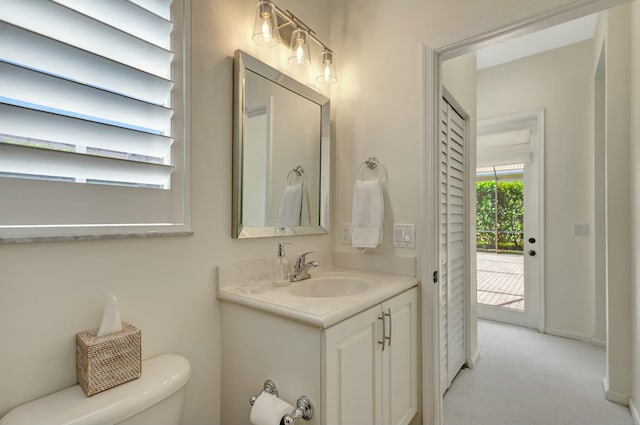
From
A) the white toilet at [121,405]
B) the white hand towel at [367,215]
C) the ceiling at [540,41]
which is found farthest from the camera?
the ceiling at [540,41]

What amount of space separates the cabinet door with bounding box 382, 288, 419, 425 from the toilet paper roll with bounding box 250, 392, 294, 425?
1.50 ft

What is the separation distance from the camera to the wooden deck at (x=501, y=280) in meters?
3.34

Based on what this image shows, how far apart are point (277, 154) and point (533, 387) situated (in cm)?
229

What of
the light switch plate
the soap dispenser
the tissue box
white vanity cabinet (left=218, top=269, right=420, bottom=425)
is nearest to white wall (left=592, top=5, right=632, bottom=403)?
the light switch plate

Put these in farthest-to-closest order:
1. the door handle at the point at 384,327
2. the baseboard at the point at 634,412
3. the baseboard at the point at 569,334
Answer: the baseboard at the point at 569,334 → the baseboard at the point at 634,412 → the door handle at the point at 384,327

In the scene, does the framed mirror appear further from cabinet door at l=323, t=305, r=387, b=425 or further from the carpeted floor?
the carpeted floor

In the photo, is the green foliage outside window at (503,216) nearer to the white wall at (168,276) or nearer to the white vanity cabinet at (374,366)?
the white vanity cabinet at (374,366)

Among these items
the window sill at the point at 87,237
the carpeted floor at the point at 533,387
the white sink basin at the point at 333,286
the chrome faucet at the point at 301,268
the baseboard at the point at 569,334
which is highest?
the window sill at the point at 87,237

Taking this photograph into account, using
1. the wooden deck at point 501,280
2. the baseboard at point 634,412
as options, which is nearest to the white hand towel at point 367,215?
the baseboard at point 634,412

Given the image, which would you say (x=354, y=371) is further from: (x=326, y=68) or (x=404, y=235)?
(x=326, y=68)

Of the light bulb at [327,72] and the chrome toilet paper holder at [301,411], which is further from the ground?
the light bulb at [327,72]

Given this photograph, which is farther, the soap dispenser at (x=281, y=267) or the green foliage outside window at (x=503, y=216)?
the green foliage outside window at (x=503, y=216)

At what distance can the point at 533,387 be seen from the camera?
2117mm

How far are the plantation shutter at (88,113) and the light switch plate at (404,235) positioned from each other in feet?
3.43
